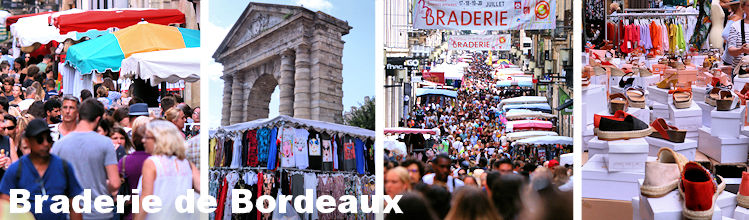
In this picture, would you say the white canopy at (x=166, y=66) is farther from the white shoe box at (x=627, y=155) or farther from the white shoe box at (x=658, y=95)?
the white shoe box at (x=658, y=95)

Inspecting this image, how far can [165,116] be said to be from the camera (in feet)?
12.5

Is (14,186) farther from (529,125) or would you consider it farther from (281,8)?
(529,125)

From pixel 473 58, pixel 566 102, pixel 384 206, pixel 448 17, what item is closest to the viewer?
pixel 384 206

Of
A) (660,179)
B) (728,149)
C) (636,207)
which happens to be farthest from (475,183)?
(728,149)

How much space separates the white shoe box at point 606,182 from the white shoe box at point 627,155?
0.03 m

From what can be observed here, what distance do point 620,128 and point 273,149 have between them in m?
1.74

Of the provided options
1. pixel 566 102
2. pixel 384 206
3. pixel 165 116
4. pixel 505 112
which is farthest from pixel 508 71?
pixel 165 116

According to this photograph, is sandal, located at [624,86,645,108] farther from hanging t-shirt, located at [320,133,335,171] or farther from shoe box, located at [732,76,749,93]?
hanging t-shirt, located at [320,133,335,171]

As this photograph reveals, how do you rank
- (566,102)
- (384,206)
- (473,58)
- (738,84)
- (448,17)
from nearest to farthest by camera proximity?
(384,206), (566,102), (448,17), (738,84), (473,58)

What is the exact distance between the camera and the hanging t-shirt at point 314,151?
3471 mm

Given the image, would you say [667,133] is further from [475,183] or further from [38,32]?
[38,32]

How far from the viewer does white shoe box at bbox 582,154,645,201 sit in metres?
3.41

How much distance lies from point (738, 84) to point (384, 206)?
3.15 metres

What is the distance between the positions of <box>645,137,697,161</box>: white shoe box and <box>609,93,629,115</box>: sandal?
30cm
